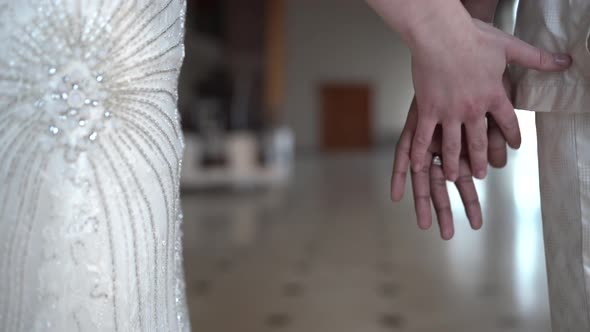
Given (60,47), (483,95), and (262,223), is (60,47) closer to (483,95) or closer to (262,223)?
(483,95)

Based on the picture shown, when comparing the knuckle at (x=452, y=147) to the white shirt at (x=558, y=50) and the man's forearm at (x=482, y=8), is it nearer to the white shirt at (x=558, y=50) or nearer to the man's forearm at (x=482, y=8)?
the white shirt at (x=558, y=50)

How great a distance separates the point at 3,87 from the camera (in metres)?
0.59

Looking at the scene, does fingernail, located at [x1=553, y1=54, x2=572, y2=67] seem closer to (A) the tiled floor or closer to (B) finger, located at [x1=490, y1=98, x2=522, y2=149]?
(B) finger, located at [x1=490, y1=98, x2=522, y2=149]

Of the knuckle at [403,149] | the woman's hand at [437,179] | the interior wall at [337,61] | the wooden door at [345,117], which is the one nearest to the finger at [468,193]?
the woman's hand at [437,179]

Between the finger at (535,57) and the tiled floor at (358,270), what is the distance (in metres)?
0.46

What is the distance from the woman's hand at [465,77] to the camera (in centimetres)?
74

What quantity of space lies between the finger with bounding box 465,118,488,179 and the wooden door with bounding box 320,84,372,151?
17.9m

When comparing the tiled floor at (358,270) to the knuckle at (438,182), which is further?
the tiled floor at (358,270)

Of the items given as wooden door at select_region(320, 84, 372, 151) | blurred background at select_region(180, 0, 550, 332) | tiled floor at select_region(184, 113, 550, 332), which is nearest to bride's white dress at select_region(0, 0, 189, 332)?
blurred background at select_region(180, 0, 550, 332)

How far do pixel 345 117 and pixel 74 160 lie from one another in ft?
61.3

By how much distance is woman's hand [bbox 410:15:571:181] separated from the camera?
740mm

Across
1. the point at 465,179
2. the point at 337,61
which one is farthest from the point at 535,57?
the point at 337,61

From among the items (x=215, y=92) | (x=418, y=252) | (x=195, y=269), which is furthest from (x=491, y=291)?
(x=215, y=92)

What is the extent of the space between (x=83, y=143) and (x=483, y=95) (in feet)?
1.72
